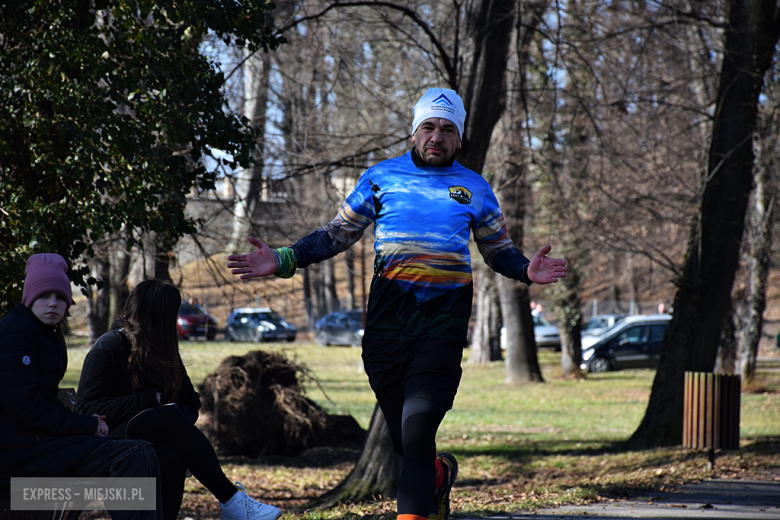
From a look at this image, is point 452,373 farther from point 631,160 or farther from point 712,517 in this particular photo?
point 631,160

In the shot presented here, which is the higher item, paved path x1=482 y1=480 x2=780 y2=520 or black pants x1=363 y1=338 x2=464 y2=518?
black pants x1=363 y1=338 x2=464 y2=518

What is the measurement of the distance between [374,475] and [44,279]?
427 cm

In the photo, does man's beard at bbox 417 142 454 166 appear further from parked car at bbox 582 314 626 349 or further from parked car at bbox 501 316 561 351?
parked car at bbox 501 316 561 351

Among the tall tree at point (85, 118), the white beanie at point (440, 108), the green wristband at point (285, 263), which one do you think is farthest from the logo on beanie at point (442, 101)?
the tall tree at point (85, 118)

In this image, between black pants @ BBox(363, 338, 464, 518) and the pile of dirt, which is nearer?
Answer: black pants @ BBox(363, 338, 464, 518)

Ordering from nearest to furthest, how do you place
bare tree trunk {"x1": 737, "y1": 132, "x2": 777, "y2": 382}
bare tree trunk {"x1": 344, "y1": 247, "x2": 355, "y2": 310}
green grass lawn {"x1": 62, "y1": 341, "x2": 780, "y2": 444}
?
bare tree trunk {"x1": 344, "y1": 247, "x2": 355, "y2": 310}
green grass lawn {"x1": 62, "y1": 341, "x2": 780, "y2": 444}
bare tree trunk {"x1": 737, "y1": 132, "x2": 777, "y2": 382}

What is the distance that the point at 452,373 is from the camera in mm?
3518

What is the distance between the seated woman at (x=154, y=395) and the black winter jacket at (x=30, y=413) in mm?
405

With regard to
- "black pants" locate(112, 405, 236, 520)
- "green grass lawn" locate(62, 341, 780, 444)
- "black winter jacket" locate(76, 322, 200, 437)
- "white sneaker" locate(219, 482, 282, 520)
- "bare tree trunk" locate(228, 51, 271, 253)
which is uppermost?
"bare tree trunk" locate(228, 51, 271, 253)

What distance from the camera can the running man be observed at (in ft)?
11.3

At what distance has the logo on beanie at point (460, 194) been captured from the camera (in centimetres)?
363

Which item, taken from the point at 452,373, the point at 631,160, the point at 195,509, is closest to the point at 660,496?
the point at 452,373

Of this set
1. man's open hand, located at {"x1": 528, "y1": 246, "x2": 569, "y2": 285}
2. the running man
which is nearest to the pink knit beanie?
the running man

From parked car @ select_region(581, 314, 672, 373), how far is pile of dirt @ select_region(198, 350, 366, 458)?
16517 mm
